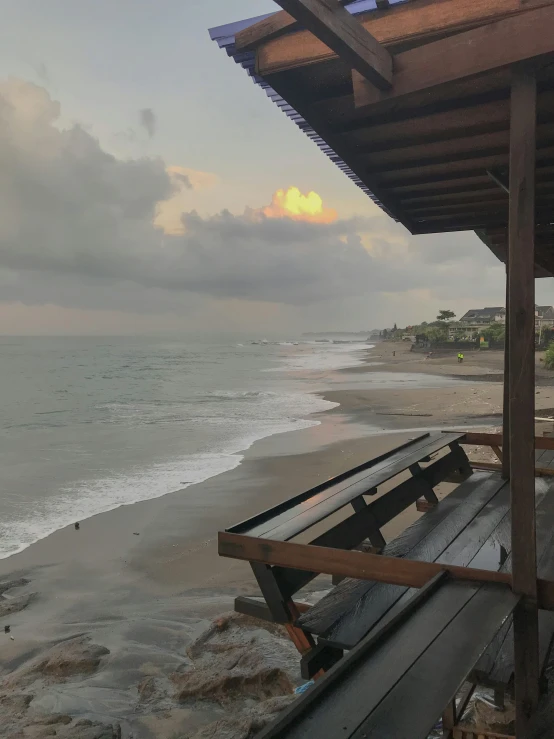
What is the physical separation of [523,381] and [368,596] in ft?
4.85

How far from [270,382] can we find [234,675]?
1237 inches

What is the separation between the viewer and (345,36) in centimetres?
203

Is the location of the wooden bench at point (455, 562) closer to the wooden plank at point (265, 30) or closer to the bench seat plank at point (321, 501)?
the bench seat plank at point (321, 501)

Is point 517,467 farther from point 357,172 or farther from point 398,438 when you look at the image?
point 398,438

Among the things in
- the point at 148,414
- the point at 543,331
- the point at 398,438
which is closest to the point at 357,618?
the point at 398,438

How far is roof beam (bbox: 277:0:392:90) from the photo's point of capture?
187cm

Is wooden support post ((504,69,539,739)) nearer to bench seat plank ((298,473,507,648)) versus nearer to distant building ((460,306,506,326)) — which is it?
bench seat plank ((298,473,507,648))

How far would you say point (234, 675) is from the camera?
13.4 ft

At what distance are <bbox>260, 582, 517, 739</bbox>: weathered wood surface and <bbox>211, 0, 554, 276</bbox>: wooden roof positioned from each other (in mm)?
2078

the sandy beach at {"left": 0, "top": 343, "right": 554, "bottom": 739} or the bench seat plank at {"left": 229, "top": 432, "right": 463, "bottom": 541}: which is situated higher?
the bench seat plank at {"left": 229, "top": 432, "right": 463, "bottom": 541}

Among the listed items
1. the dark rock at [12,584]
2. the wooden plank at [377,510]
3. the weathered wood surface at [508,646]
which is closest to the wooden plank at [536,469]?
the wooden plank at [377,510]

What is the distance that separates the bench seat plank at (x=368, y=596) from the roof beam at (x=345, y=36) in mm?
2425

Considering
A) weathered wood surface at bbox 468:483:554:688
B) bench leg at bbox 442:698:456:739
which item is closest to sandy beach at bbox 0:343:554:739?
bench leg at bbox 442:698:456:739

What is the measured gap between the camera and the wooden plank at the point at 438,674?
150 centimetres
